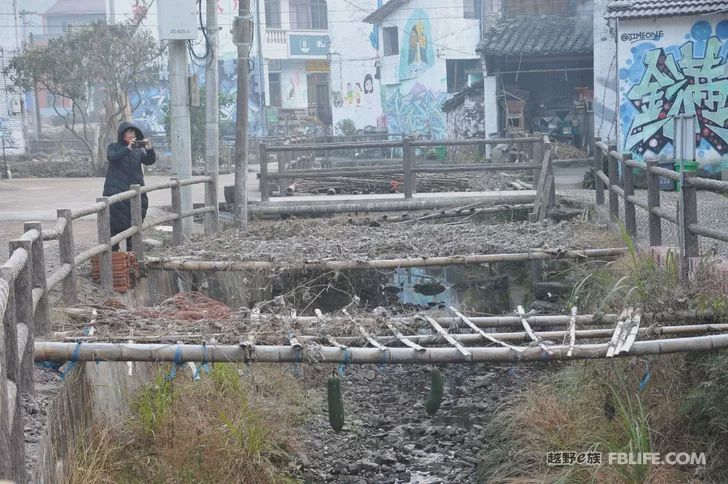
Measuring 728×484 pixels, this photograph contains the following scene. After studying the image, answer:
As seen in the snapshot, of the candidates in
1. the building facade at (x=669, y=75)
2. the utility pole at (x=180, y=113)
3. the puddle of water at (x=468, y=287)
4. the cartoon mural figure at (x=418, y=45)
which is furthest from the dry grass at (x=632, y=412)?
the cartoon mural figure at (x=418, y=45)

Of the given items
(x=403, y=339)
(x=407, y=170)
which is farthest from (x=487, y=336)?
(x=407, y=170)

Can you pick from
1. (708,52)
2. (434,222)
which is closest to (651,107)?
(708,52)

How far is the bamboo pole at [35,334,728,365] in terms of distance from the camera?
579 centimetres

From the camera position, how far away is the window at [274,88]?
149ft

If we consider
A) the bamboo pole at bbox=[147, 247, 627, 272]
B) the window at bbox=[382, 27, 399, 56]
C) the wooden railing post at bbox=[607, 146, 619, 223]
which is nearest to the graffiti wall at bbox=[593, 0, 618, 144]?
the wooden railing post at bbox=[607, 146, 619, 223]

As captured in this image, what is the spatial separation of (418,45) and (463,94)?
6.48 meters

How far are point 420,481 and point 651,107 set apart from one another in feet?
38.7

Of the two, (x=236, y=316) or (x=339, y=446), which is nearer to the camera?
(x=236, y=316)

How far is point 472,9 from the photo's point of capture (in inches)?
1410

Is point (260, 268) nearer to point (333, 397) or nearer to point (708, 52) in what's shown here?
Answer: point (333, 397)

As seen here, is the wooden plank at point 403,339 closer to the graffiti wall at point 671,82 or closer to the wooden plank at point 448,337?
the wooden plank at point 448,337

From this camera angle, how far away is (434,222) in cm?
1439

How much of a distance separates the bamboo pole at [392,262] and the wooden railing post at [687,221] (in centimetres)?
225

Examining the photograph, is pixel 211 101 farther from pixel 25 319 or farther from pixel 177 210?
pixel 25 319
